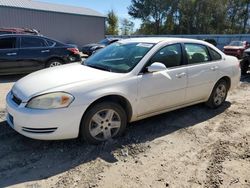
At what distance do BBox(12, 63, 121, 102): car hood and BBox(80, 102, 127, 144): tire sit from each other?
1.39ft

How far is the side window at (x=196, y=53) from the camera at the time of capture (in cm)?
492

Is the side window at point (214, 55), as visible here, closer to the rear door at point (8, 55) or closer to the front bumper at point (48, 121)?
the front bumper at point (48, 121)

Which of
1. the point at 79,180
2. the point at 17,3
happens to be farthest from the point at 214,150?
the point at 17,3

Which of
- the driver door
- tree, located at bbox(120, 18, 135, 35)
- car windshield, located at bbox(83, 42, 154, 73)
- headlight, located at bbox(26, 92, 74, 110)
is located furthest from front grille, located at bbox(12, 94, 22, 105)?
tree, located at bbox(120, 18, 135, 35)

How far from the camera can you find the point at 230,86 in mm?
5832

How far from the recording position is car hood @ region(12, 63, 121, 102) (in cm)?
359

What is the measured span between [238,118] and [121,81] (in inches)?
105

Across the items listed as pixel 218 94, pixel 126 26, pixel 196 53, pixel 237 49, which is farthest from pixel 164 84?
pixel 126 26

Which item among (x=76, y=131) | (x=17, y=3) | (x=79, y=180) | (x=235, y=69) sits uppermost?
(x=17, y=3)

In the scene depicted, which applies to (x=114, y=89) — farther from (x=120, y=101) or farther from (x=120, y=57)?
(x=120, y=57)

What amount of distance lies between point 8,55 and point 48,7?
849 inches

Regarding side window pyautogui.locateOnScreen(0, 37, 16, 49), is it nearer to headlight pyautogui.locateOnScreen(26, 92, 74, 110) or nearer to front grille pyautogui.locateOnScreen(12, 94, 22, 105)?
front grille pyautogui.locateOnScreen(12, 94, 22, 105)

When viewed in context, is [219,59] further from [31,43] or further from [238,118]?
[31,43]

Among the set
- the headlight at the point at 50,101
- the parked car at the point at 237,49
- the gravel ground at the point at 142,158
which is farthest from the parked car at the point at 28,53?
the parked car at the point at 237,49
